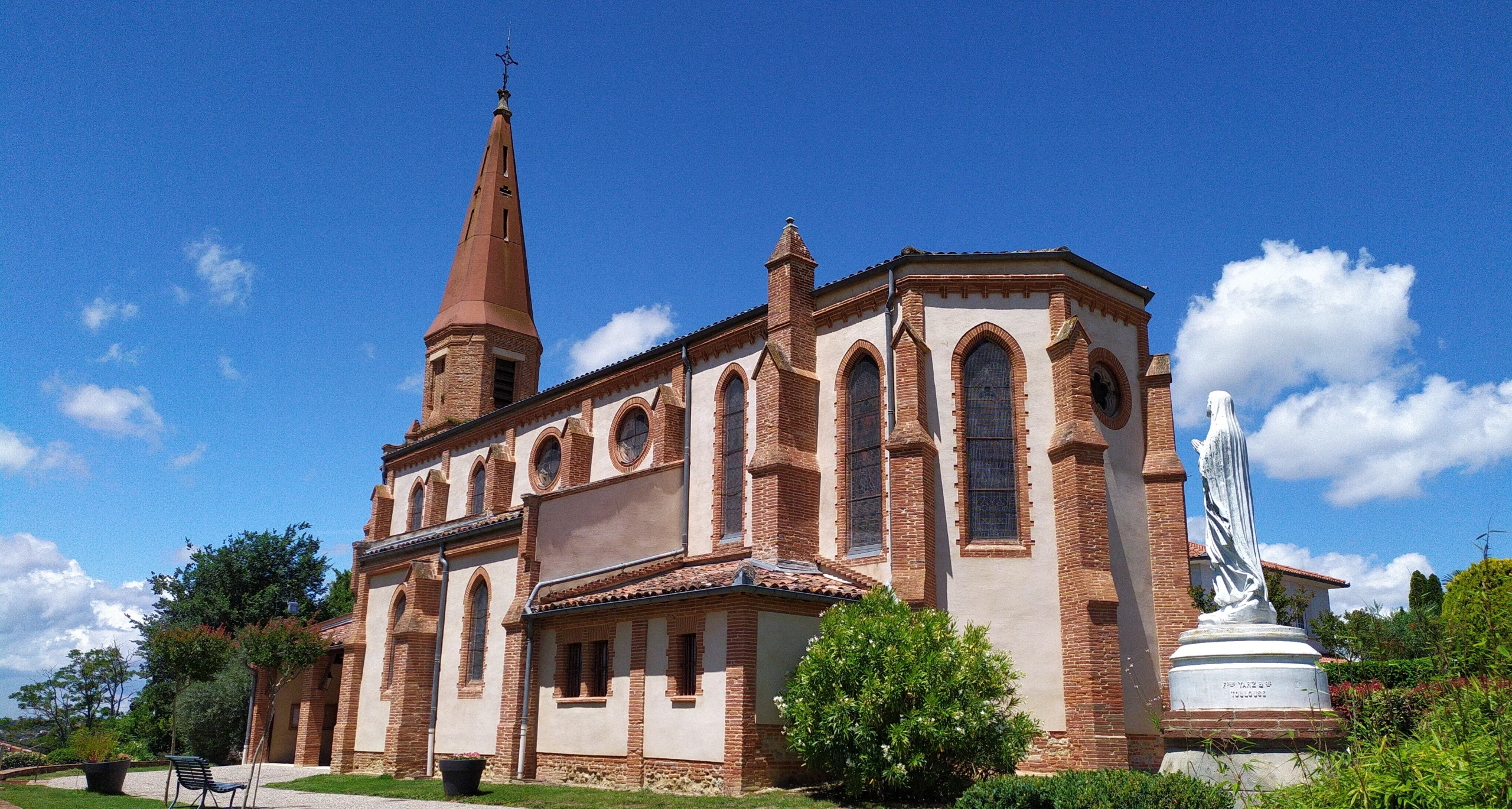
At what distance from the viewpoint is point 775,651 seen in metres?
17.5

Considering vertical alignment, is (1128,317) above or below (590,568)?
above

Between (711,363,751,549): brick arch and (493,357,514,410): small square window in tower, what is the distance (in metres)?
17.1

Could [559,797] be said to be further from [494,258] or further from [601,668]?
[494,258]

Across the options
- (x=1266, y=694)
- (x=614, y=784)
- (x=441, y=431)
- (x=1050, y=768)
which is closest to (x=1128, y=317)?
(x=1050, y=768)

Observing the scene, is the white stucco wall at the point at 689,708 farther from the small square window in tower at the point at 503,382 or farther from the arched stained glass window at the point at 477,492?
the small square window in tower at the point at 503,382

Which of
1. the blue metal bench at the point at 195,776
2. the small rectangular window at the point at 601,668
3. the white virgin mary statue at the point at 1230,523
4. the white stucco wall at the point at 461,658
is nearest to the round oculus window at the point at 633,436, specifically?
the white stucco wall at the point at 461,658

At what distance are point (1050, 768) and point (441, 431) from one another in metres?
25.1

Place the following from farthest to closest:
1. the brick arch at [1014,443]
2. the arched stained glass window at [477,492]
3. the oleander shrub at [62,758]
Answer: the arched stained glass window at [477,492]
the oleander shrub at [62,758]
the brick arch at [1014,443]

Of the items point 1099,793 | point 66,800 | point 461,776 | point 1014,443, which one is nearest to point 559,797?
point 461,776

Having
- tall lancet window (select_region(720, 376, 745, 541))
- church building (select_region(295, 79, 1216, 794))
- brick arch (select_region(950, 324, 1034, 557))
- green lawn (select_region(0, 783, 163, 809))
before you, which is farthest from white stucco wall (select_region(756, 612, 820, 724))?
green lawn (select_region(0, 783, 163, 809))

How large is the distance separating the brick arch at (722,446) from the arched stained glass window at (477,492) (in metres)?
11.7

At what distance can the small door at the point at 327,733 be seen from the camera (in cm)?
3069

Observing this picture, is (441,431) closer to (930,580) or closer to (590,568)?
(590,568)

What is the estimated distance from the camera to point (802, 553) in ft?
66.7
